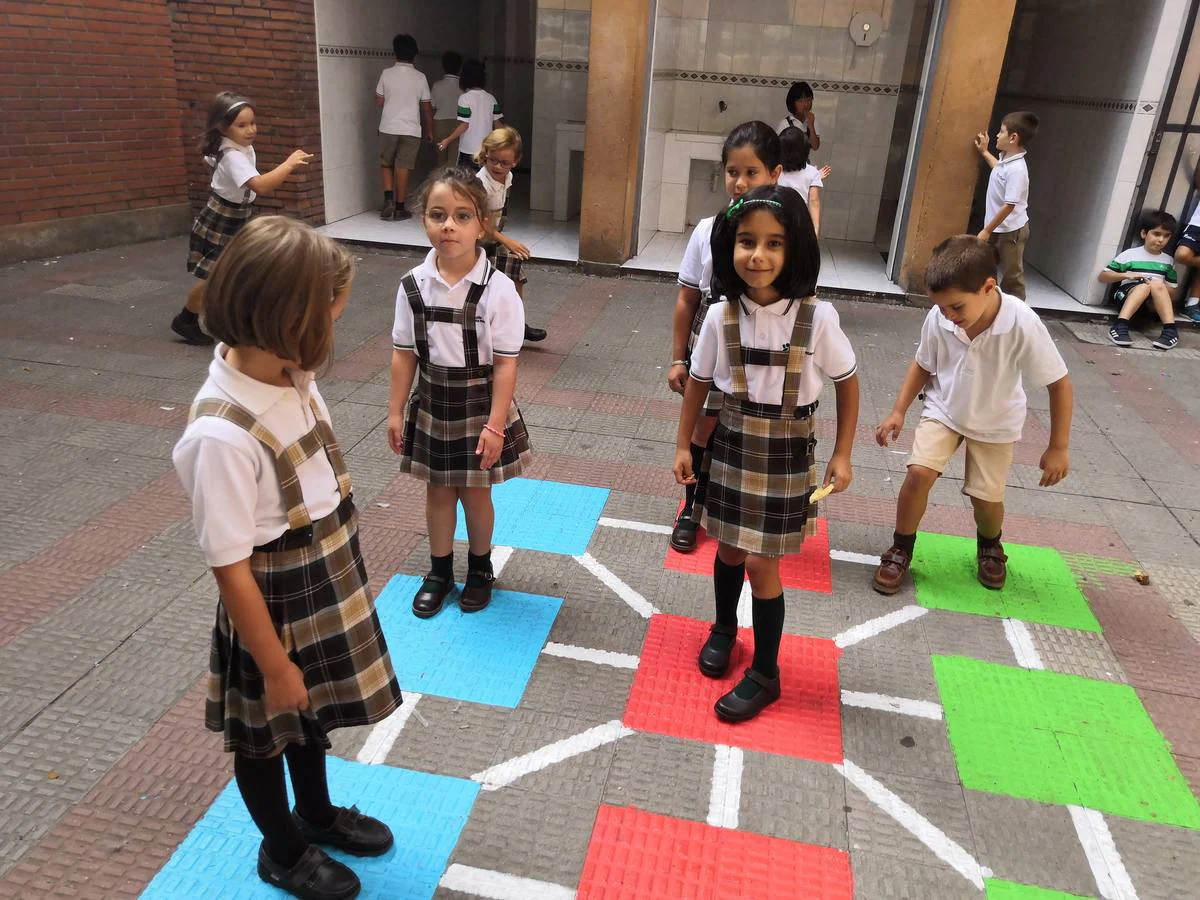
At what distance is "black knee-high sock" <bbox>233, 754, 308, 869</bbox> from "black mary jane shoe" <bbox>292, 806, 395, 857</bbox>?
0.41 ft

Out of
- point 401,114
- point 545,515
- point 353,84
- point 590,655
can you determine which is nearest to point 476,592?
point 590,655

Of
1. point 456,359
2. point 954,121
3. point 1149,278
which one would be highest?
point 954,121

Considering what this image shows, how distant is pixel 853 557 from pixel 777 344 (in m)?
1.72

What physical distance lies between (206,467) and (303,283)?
39cm

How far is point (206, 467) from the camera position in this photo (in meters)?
1.69

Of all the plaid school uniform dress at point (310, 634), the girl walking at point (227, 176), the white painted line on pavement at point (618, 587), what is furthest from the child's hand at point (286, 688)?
the girl walking at point (227, 176)

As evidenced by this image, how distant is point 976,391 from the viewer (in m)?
3.59

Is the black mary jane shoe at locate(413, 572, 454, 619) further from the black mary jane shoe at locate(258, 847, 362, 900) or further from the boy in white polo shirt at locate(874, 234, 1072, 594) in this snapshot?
the boy in white polo shirt at locate(874, 234, 1072, 594)

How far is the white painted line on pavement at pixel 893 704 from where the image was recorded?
122 inches

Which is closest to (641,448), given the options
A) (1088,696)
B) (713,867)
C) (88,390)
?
(1088,696)

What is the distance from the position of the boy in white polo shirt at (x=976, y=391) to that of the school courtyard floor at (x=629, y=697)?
0.30 meters

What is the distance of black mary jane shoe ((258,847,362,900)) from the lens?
2.22m

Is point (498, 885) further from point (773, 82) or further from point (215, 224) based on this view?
point (773, 82)

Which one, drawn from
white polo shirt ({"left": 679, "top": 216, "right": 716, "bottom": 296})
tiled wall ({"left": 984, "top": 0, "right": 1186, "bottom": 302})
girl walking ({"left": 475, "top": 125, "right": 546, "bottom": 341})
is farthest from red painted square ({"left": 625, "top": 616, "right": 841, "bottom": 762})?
tiled wall ({"left": 984, "top": 0, "right": 1186, "bottom": 302})
